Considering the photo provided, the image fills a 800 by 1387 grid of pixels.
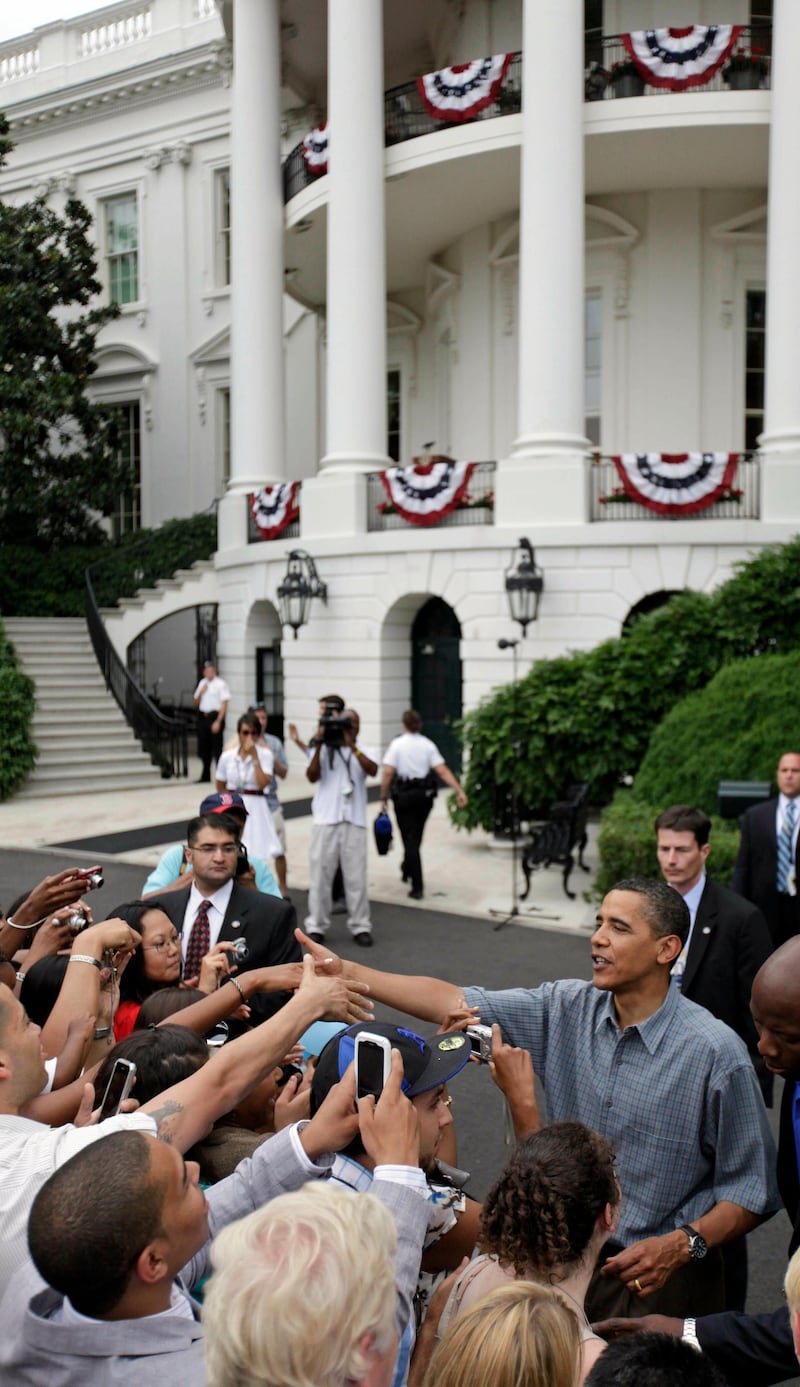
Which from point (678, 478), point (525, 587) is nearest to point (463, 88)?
point (678, 478)

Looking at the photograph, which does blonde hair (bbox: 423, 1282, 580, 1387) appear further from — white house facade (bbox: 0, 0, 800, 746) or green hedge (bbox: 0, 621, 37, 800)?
green hedge (bbox: 0, 621, 37, 800)

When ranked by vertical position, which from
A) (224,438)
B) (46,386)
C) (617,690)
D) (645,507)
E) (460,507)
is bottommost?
(617,690)

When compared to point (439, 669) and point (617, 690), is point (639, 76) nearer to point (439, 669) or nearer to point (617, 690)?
point (439, 669)

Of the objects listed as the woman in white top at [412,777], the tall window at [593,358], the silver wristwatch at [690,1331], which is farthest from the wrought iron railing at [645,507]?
the silver wristwatch at [690,1331]

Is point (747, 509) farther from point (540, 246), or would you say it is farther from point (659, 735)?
point (659, 735)

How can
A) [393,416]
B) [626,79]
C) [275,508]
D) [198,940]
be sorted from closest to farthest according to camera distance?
1. [198,940]
2. [626,79]
3. [275,508]
4. [393,416]

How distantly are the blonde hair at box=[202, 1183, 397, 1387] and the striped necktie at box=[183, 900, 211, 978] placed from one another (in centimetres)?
320

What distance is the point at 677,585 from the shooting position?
1789 cm

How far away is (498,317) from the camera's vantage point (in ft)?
71.3

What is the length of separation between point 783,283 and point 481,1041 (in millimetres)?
16632

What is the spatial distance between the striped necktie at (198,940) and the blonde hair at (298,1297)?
10.5 ft

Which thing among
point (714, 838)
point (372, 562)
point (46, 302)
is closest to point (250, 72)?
point (46, 302)

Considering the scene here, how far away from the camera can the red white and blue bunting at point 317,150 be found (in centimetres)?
2030

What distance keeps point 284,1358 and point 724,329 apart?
20877mm
